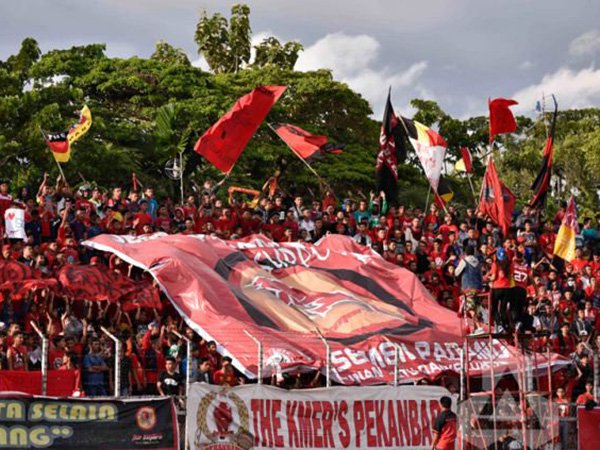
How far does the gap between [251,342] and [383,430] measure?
3428 mm

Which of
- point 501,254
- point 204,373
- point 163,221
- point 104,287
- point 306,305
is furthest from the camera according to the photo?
point 163,221

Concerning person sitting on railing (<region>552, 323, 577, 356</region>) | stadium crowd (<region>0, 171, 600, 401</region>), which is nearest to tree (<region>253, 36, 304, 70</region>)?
stadium crowd (<region>0, 171, 600, 401</region>)

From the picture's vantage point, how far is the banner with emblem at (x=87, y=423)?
14156mm

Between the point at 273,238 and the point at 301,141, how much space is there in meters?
4.50

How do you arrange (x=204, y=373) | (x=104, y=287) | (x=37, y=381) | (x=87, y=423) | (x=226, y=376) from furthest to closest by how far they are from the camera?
(x=104, y=287)
(x=226, y=376)
(x=204, y=373)
(x=37, y=381)
(x=87, y=423)

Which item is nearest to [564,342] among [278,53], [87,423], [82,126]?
[87,423]

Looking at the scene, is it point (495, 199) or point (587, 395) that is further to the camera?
point (495, 199)

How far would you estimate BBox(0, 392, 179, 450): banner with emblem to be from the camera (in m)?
14.2

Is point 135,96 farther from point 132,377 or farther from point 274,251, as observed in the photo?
point 132,377

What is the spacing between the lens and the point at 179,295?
826 inches

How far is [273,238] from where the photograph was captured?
24.9 metres

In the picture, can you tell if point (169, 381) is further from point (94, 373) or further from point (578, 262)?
point (578, 262)

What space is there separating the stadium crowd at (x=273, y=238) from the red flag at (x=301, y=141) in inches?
42.9

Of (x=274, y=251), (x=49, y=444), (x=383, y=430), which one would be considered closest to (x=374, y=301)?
(x=274, y=251)
